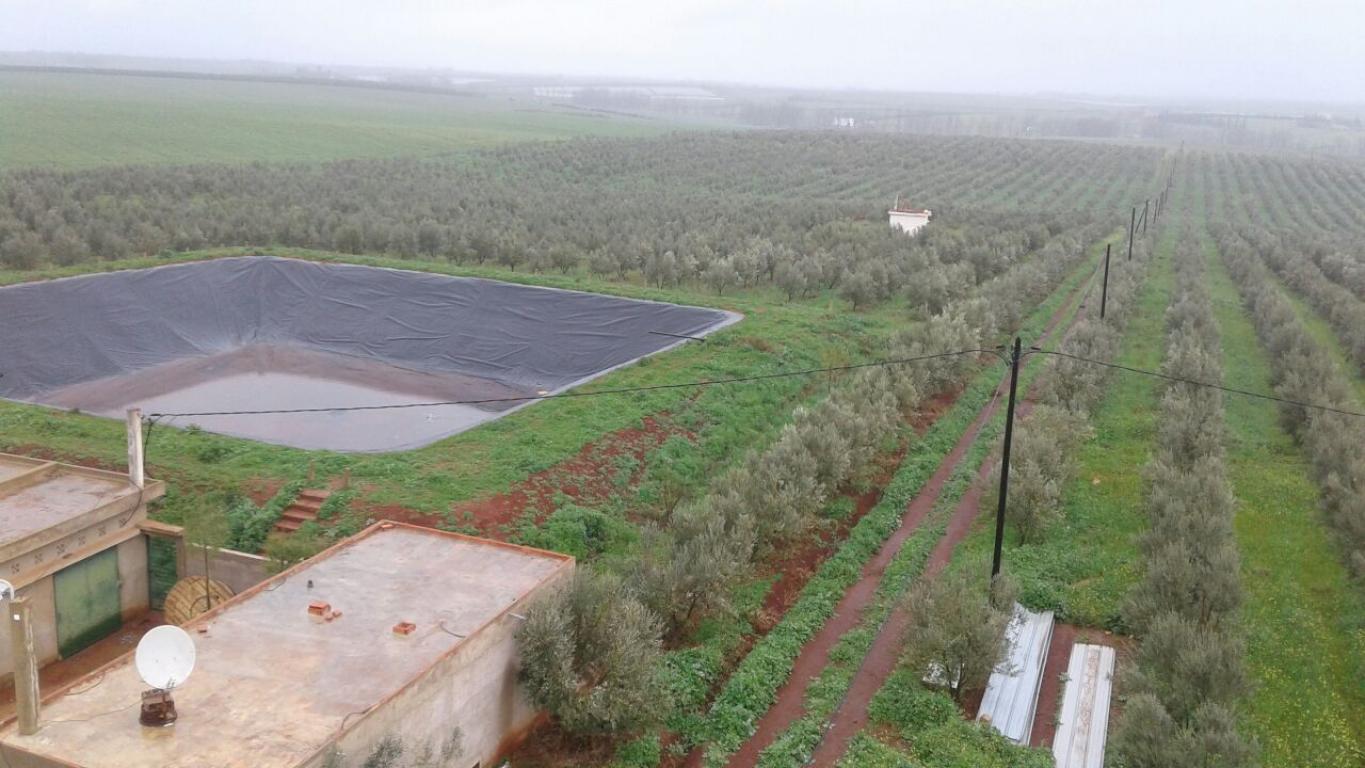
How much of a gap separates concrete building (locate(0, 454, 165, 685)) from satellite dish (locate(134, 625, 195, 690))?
6.11 m

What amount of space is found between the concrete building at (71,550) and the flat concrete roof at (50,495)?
0.05 ft

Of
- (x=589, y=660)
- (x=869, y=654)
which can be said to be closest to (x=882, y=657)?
(x=869, y=654)

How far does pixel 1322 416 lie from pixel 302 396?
27508 millimetres

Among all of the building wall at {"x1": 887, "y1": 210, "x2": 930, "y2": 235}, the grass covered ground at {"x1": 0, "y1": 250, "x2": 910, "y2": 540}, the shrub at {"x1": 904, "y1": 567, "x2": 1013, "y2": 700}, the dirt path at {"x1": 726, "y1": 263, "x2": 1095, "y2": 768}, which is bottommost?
the dirt path at {"x1": 726, "y1": 263, "x2": 1095, "y2": 768}

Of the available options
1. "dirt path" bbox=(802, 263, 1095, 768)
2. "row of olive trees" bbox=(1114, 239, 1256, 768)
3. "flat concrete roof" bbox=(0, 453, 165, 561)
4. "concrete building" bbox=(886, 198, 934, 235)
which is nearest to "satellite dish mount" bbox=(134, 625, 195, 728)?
"flat concrete roof" bbox=(0, 453, 165, 561)

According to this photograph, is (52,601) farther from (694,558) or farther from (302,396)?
(302,396)

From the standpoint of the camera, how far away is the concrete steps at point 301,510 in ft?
64.0

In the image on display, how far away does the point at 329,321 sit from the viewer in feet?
121

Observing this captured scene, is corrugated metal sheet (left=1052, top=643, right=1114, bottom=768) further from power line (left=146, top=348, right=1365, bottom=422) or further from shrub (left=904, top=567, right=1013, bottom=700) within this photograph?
power line (left=146, top=348, right=1365, bottom=422)

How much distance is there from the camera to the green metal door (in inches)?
647

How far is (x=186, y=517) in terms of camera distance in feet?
64.3

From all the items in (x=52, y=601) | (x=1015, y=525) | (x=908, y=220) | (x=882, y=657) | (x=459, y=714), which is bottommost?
(x=882, y=657)

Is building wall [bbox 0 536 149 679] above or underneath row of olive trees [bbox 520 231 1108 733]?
underneath

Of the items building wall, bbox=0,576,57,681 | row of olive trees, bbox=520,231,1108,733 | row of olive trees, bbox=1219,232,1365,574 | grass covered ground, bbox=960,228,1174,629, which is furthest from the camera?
row of olive trees, bbox=1219,232,1365,574
